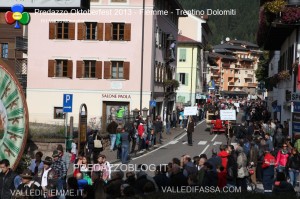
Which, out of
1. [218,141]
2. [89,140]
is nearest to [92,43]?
[218,141]

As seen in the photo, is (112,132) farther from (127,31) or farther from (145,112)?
(127,31)

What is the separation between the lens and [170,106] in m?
64.5

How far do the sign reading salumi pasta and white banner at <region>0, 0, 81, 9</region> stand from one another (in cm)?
235

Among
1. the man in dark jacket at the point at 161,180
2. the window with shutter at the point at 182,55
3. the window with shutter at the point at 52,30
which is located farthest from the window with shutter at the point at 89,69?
the window with shutter at the point at 182,55

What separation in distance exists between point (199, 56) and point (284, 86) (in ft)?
162

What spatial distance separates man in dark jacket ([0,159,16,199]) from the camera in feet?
47.4

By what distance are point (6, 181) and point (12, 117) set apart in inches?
218

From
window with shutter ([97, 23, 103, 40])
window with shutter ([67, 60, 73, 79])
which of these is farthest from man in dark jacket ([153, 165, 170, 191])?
window with shutter ([67, 60, 73, 79])

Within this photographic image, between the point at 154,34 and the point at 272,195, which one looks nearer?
the point at 272,195

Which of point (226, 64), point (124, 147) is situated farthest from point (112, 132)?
point (226, 64)

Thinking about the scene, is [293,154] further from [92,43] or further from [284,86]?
[92,43]

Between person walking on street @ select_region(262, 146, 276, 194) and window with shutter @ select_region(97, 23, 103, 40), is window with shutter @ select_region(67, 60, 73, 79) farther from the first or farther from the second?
person walking on street @ select_region(262, 146, 276, 194)

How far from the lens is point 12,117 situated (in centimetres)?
1986

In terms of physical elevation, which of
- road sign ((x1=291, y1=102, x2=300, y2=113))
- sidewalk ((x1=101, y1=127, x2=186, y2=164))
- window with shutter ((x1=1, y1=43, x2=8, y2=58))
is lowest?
sidewalk ((x1=101, y1=127, x2=186, y2=164))
